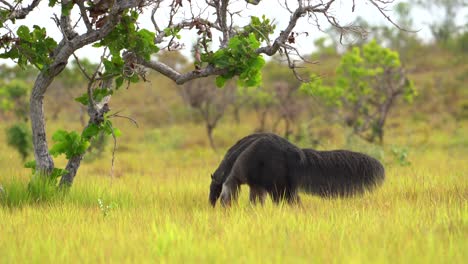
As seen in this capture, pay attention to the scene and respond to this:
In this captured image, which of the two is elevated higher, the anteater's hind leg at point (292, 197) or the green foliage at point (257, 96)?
the green foliage at point (257, 96)

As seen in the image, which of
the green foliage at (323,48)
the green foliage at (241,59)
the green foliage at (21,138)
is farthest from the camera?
the green foliage at (323,48)

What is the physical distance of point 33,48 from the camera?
770 centimetres

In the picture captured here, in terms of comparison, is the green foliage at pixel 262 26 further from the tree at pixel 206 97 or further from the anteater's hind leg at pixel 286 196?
the tree at pixel 206 97

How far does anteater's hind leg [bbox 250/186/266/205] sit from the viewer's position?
7.62m

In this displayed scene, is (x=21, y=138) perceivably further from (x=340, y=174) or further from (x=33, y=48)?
(x=340, y=174)

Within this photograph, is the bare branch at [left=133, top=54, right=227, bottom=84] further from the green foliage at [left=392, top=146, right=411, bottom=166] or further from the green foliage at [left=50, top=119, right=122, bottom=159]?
the green foliage at [left=392, top=146, right=411, bottom=166]

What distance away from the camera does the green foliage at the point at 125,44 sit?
7.27 meters

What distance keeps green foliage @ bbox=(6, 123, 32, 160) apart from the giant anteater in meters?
9.76

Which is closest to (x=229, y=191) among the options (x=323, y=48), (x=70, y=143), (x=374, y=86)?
(x=70, y=143)

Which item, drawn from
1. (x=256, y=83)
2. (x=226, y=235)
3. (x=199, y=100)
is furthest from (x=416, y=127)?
(x=226, y=235)

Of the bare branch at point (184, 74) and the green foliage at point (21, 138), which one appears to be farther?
the green foliage at point (21, 138)

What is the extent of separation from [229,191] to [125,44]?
232cm

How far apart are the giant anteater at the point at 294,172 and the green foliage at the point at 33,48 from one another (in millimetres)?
2916

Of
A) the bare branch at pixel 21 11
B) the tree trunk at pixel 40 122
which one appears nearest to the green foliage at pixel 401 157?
the tree trunk at pixel 40 122
